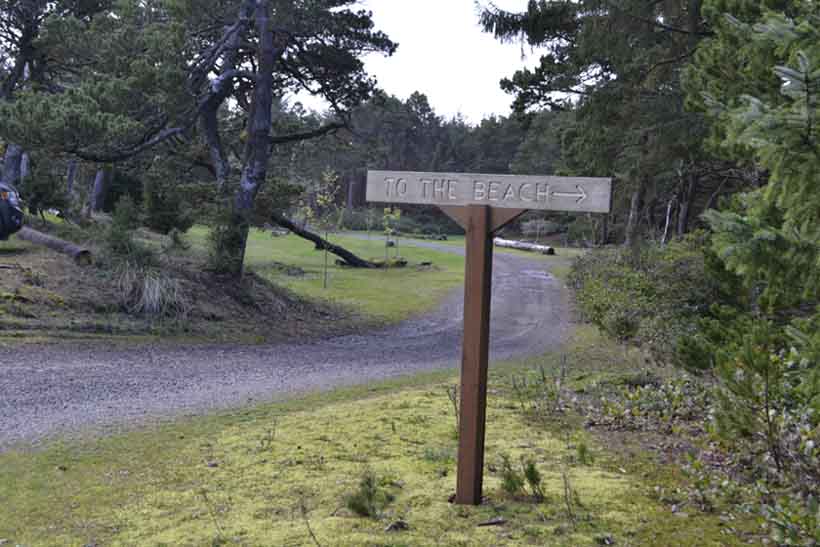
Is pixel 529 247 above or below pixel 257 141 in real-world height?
below

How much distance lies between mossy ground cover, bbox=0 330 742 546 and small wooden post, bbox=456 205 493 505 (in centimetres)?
45

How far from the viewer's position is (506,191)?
4594mm

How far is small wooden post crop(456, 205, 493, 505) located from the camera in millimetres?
4488

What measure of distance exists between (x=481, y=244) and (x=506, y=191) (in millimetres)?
368

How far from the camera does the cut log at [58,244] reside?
46.5 feet

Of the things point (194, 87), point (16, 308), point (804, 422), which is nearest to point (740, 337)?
point (804, 422)

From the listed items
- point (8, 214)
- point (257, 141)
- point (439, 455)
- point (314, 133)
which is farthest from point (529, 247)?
point (439, 455)

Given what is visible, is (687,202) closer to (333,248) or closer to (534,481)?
(333,248)

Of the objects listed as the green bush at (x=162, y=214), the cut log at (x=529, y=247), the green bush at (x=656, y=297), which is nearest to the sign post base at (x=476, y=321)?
the green bush at (x=656, y=297)

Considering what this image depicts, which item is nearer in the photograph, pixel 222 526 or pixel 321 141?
pixel 222 526

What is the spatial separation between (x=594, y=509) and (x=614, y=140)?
439 inches

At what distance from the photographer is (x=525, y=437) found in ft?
19.6

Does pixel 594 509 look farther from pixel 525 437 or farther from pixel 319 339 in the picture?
pixel 319 339

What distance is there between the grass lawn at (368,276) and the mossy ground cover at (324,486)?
11110 millimetres
